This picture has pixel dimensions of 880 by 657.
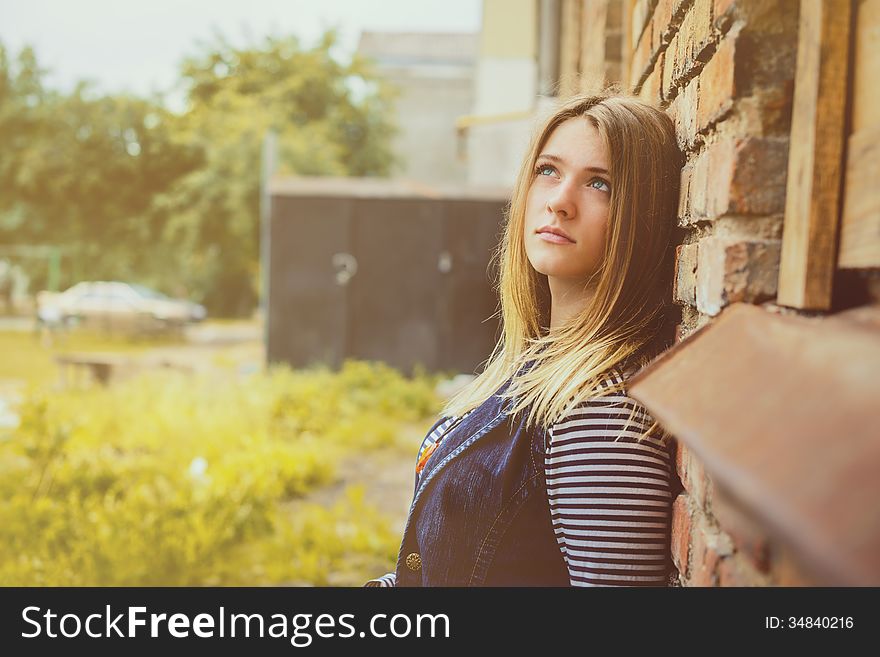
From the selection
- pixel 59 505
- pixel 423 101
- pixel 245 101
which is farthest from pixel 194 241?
pixel 59 505

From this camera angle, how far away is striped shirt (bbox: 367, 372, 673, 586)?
1.12 m

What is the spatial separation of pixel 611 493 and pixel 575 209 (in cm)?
52

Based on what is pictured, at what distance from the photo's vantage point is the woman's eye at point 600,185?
1.39 m

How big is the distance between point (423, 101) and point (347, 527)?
874 inches

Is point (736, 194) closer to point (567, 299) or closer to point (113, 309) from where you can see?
point (567, 299)

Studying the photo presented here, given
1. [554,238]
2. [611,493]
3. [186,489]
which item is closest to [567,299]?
[554,238]

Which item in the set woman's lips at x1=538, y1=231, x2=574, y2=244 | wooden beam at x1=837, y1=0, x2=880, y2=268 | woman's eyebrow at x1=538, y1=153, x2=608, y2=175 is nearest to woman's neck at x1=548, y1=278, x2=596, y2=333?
woman's lips at x1=538, y1=231, x2=574, y2=244

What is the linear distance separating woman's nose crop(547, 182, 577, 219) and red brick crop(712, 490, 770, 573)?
612 millimetres

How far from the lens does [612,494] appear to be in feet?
3.68

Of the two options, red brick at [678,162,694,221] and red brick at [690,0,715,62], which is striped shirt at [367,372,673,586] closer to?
red brick at [678,162,694,221]

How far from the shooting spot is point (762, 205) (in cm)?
96

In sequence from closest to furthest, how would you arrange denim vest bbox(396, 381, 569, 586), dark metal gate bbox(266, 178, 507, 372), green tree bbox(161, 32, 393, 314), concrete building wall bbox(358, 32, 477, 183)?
1. denim vest bbox(396, 381, 569, 586)
2. dark metal gate bbox(266, 178, 507, 372)
3. green tree bbox(161, 32, 393, 314)
4. concrete building wall bbox(358, 32, 477, 183)

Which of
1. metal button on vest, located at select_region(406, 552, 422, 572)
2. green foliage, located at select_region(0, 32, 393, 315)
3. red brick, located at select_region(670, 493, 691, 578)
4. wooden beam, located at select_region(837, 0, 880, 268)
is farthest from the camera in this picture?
green foliage, located at select_region(0, 32, 393, 315)
